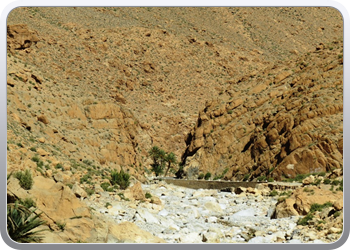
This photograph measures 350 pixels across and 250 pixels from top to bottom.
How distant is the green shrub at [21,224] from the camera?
10.1 m

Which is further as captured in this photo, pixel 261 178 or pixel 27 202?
pixel 261 178

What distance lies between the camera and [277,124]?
39.5m

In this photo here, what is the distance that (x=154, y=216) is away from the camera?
63.4 feet

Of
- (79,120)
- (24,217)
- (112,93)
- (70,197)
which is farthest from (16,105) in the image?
(112,93)

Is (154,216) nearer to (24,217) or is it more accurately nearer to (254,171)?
(24,217)

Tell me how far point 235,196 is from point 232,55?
6407 cm

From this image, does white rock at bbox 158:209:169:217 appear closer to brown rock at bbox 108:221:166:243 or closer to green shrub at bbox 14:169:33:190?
brown rock at bbox 108:221:166:243

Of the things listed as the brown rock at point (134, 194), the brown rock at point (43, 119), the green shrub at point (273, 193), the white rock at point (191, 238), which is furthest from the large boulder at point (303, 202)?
the brown rock at point (43, 119)

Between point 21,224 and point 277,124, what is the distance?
1264 inches

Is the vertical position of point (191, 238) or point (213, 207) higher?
point (191, 238)

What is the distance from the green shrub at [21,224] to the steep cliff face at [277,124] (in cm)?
2370

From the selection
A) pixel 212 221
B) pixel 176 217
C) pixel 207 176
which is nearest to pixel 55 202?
pixel 176 217

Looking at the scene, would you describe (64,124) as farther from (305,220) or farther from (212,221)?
(305,220)

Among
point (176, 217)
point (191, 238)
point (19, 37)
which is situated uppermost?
point (191, 238)
